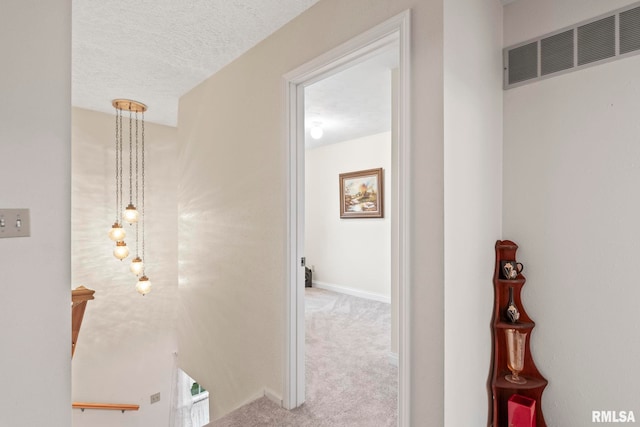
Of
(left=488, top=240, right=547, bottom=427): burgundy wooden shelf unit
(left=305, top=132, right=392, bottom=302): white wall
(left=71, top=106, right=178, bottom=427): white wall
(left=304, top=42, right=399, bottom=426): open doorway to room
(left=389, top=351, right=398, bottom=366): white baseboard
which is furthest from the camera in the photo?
(left=305, top=132, right=392, bottom=302): white wall

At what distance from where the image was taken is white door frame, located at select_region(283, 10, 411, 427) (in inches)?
59.6

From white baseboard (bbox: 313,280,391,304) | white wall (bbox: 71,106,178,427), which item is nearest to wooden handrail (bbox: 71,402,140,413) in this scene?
white wall (bbox: 71,106,178,427)

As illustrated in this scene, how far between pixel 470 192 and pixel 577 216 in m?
0.58

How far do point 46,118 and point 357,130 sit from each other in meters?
3.87

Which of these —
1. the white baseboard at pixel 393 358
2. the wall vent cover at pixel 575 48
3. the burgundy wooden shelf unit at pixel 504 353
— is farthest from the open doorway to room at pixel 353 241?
the wall vent cover at pixel 575 48

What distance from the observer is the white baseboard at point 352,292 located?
4.79 m

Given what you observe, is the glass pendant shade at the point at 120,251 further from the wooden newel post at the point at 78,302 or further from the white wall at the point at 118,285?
the wooden newel post at the point at 78,302

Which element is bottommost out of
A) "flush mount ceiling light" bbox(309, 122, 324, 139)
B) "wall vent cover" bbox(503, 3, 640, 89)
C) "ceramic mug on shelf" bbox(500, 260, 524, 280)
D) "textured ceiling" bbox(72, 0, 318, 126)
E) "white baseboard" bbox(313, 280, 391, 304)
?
"white baseboard" bbox(313, 280, 391, 304)

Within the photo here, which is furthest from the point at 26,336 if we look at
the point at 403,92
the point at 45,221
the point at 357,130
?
the point at 357,130

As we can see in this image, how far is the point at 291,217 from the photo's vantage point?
7.00ft

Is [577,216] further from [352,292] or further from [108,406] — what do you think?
[108,406]

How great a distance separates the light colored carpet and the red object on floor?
25.1 inches

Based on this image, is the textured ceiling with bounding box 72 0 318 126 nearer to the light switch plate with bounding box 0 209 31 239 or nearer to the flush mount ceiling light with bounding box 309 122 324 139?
the light switch plate with bounding box 0 209 31 239

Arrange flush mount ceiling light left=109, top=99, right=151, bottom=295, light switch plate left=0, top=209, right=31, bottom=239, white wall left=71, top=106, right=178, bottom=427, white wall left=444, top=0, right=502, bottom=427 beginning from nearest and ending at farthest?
light switch plate left=0, top=209, right=31, bottom=239 < white wall left=444, top=0, right=502, bottom=427 < white wall left=71, top=106, right=178, bottom=427 < flush mount ceiling light left=109, top=99, right=151, bottom=295
